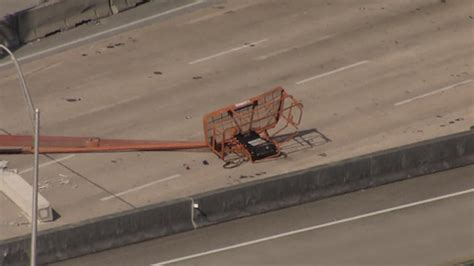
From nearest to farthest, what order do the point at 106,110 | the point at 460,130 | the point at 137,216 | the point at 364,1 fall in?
the point at 137,216 → the point at 460,130 → the point at 106,110 → the point at 364,1

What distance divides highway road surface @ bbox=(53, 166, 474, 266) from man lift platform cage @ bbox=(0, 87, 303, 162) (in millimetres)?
2635

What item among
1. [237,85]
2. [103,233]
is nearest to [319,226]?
[103,233]

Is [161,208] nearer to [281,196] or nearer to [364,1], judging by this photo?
[281,196]

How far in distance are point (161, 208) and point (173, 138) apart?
5.07 m

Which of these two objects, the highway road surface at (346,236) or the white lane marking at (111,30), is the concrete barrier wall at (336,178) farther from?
the white lane marking at (111,30)

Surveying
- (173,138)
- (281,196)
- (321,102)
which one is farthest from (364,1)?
(281,196)

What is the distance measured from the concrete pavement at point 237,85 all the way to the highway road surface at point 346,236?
1.70 meters

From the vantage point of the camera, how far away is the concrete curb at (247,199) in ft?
97.6

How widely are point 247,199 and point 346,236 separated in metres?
1.98

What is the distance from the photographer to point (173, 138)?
116 feet

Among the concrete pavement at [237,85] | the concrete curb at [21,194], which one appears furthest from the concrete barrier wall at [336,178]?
the concrete curb at [21,194]

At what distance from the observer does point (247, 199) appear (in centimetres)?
3134

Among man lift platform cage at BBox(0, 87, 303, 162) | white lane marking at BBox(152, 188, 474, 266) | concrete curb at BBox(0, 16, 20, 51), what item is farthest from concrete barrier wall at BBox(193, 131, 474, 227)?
concrete curb at BBox(0, 16, 20, 51)

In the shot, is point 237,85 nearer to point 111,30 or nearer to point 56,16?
point 111,30
